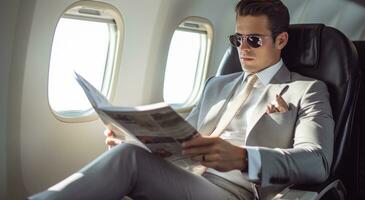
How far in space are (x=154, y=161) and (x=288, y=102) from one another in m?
0.67

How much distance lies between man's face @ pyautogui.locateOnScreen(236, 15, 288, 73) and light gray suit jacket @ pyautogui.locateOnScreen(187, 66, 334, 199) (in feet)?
0.27

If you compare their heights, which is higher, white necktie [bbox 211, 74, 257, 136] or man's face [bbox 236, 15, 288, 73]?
man's face [bbox 236, 15, 288, 73]

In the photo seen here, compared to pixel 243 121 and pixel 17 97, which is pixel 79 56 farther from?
pixel 243 121

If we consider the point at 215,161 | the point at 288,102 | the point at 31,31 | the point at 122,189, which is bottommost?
the point at 122,189

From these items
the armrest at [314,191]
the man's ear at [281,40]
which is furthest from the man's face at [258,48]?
the armrest at [314,191]

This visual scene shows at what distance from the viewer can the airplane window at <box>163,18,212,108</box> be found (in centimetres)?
368

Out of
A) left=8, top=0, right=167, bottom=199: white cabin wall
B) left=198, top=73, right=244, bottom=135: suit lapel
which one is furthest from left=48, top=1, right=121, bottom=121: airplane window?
left=198, top=73, right=244, bottom=135: suit lapel

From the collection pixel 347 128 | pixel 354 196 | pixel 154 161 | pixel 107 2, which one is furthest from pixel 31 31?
pixel 354 196

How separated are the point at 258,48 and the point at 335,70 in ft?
1.12

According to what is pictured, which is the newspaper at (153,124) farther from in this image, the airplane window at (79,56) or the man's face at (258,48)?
the airplane window at (79,56)

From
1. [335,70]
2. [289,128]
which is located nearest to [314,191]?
[289,128]

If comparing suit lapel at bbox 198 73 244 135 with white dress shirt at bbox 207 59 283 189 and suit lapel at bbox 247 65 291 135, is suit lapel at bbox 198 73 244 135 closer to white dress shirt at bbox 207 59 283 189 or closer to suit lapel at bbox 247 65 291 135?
white dress shirt at bbox 207 59 283 189

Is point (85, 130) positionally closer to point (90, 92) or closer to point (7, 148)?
point (7, 148)

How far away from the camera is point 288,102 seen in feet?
7.09
